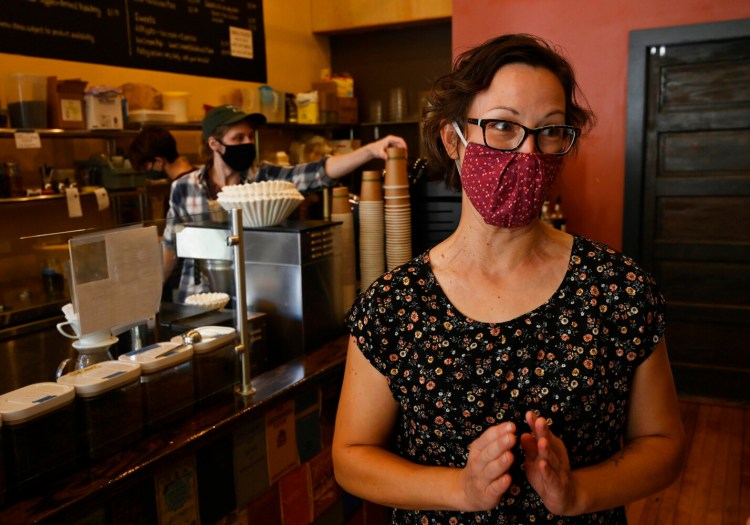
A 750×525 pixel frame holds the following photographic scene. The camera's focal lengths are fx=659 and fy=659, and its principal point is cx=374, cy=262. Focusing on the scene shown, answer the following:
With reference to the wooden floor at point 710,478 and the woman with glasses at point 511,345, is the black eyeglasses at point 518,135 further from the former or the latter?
the wooden floor at point 710,478

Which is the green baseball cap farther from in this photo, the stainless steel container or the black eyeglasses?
the black eyeglasses

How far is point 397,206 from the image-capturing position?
234cm

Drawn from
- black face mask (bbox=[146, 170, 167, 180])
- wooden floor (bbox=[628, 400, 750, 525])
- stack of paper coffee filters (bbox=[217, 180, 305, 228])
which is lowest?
wooden floor (bbox=[628, 400, 750, 525])

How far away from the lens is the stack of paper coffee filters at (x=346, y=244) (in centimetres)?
239

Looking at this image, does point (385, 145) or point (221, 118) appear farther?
point (221, 118)

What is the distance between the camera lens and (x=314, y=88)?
6520mm

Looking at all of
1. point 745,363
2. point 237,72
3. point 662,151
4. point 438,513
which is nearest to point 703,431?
point 745,363

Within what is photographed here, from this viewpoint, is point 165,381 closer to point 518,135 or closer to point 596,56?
point 518,135

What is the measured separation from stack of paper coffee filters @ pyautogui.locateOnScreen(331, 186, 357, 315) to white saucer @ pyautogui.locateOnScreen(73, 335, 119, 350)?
95 centimetres

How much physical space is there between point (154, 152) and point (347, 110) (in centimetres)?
260

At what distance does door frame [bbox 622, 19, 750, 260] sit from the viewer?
12.6 ft

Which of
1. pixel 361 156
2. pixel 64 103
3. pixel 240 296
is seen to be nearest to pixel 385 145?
pixel 361 156

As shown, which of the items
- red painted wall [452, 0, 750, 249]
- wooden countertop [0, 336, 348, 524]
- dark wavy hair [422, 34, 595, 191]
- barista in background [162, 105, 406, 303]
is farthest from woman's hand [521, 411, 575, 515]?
red painted wall [452, 0, 750, 249]

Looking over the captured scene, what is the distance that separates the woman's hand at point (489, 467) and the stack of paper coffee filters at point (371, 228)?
4.47 ft
